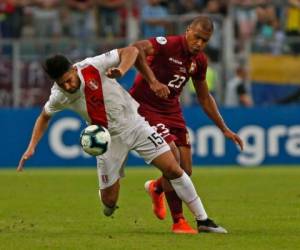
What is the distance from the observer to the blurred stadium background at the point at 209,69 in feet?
77.1

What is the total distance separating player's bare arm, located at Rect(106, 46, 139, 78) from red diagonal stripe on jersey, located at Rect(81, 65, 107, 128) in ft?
1.01

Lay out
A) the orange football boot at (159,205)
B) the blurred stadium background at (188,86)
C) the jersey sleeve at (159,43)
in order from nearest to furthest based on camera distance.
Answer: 1. the jersey sleeve at (159,43)
2. the orange football boot at (159,205)
3. the blurred stadium background at (188,86)

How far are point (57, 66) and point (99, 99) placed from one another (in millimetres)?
773

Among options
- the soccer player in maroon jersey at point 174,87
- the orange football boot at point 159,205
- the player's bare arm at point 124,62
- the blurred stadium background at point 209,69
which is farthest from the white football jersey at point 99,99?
the blurred stadium background at point 209,69

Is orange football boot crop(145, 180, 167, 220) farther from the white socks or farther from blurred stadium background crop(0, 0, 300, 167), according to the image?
blurred stadium background crop(0, 0, 300, 167)

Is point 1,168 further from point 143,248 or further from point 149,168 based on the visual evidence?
point 143,248

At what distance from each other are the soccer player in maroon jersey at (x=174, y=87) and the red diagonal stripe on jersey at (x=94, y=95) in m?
0.43

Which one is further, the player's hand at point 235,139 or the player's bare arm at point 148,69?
the player's hand at point 235,139

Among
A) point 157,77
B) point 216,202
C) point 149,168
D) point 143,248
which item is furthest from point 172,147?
point 149,168

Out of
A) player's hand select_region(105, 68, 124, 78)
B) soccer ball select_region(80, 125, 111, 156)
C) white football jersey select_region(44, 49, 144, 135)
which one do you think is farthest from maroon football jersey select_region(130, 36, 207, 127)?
player's hand select_region(105, 68, 124, 78)

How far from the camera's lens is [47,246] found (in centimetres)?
1010

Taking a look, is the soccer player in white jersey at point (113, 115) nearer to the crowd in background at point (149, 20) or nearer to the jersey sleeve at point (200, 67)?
A: the jersey sleeve at point (200, 67)

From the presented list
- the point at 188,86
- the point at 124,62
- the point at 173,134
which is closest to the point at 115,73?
the point at 124,62

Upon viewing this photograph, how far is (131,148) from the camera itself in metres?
11.2
